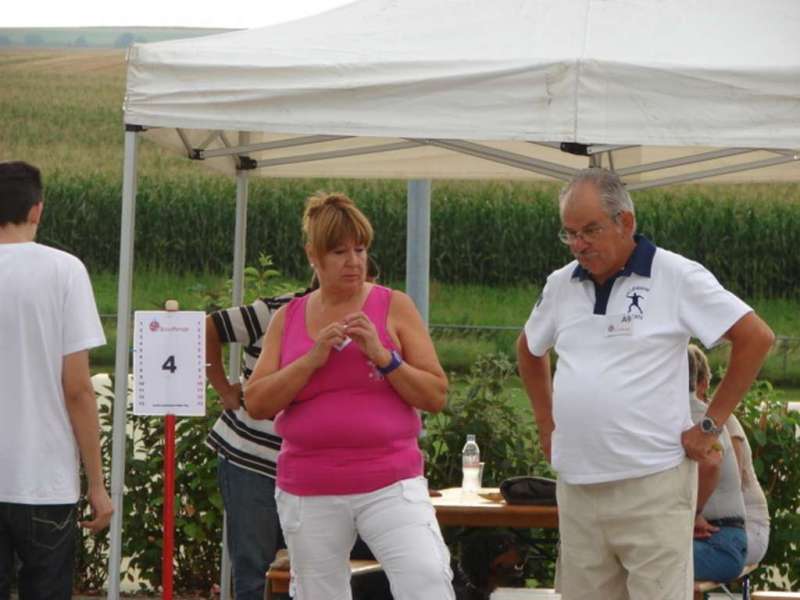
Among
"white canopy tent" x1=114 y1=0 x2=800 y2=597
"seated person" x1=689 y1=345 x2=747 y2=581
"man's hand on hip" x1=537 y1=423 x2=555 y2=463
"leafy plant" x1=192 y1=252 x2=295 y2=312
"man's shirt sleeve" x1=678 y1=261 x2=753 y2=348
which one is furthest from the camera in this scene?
"leafy plant" x1=192 y1=252 x2=295 y2=312

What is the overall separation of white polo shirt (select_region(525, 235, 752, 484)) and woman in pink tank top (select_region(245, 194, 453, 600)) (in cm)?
42

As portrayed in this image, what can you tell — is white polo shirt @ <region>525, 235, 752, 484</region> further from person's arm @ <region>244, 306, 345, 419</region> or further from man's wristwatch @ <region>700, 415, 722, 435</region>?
person's arm @ <region>244, 306, 345, 419</region>

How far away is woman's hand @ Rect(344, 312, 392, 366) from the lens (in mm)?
4316

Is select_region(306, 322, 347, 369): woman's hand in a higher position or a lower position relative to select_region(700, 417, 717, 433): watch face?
higher

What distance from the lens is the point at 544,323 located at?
14.8 ft

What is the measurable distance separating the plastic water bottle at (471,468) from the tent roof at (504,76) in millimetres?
1778

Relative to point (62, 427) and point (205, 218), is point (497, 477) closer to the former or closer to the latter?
point (62, 427)

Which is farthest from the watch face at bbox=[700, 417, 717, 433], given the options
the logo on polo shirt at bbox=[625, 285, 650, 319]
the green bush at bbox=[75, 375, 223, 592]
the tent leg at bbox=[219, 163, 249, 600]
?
the green bush at bbox=[75, 375, 223, 592]

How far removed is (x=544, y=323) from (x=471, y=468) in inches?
78.9

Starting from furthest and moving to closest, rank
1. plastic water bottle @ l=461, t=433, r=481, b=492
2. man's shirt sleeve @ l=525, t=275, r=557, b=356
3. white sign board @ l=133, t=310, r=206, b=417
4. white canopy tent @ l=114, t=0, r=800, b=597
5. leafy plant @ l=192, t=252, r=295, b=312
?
leafy plant @ l=192, t=252, r=295, b=312
plastic water bottle @ l=461, t=433, r=481, b=492
white sign board @ l=133, t=310, r=206, b=417
white canopy tent @ l=114, t=0, r=800, b=597
man's shirt sleeve @ l=525, t=275, r=557, b=356

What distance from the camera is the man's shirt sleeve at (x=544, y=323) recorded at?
4.48 m

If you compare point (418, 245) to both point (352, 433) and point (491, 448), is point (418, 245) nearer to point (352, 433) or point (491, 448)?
point (491, 448)

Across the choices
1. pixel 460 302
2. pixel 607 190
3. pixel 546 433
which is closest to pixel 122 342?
pixel 546 433

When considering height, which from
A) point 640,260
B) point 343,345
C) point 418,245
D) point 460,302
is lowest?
point 343,345
